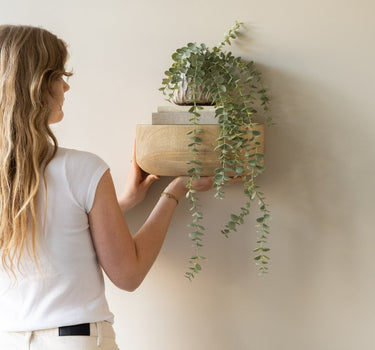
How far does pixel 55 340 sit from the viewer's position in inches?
43.6

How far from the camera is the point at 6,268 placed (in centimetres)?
112

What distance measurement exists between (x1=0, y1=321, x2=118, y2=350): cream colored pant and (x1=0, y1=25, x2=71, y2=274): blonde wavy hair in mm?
163

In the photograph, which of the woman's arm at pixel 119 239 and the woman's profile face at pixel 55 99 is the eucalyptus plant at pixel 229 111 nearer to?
the woman's arm at pixel 119 239

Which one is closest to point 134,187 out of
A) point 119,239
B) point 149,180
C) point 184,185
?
point 149,180

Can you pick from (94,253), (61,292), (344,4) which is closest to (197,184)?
(94,253)

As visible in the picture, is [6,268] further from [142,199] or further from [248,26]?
[248,26]

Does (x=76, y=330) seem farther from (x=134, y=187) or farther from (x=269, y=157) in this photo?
(x=269, y=157)

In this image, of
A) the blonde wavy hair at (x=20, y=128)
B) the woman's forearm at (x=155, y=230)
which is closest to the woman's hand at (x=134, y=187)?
the woman's forearm at (x=155, y=230)

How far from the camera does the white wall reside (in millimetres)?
1379

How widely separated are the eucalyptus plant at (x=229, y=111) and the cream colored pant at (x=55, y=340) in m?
0.30

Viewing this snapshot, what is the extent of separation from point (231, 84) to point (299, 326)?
2.16ft

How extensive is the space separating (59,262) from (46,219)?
9 cm

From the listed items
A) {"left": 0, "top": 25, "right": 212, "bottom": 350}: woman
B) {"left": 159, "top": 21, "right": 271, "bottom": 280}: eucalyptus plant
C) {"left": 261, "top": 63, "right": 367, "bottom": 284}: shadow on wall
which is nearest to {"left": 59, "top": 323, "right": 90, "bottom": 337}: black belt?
{"left": 0, "top": 25, "right": 212, "bottom": 350}: woman

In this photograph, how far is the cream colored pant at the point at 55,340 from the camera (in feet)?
3.62
